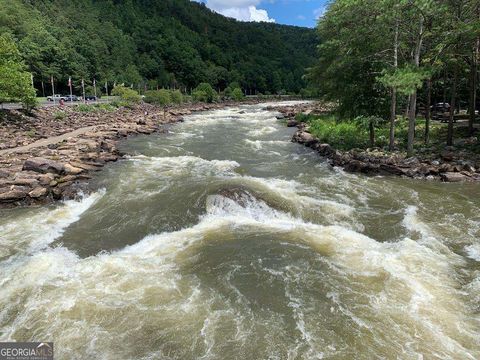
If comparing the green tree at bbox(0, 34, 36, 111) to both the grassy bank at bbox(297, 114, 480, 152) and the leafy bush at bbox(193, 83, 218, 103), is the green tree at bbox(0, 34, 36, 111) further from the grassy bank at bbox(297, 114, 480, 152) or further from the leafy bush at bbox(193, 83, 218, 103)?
the leafy bush at bbox(193, 83, 218, 103)

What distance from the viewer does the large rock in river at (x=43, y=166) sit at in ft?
62.1

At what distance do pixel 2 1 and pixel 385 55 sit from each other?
383ft

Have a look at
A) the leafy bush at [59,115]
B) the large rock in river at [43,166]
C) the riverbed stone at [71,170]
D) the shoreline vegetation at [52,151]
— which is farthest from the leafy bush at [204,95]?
the large rock in river at [43,166]

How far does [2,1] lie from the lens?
99.6m

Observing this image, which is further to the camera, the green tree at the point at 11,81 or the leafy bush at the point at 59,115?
the leafy bush at the point at 59,115

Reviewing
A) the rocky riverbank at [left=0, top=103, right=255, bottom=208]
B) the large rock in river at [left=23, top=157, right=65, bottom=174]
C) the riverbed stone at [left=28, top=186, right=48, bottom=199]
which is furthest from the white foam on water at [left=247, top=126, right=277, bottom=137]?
the riverbed stone at [left=28, top=186, right=48, bottom=199]

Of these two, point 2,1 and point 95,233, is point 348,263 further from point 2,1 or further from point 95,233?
point 2,1

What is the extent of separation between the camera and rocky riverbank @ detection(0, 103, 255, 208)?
54.3 feet

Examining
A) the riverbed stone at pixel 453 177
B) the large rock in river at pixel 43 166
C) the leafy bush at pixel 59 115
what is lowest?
the riverbed stone at pixel 453 177

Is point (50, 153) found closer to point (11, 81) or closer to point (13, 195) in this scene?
point (13, 195)

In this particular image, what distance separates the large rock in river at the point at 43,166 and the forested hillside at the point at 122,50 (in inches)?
2919

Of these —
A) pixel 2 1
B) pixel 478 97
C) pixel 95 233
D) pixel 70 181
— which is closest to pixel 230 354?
pixel 95 233

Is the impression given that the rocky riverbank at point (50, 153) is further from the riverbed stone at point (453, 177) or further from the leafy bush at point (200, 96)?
the leafy bush at point (200, 96)

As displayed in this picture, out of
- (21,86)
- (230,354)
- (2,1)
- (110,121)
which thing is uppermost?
(2,1)
